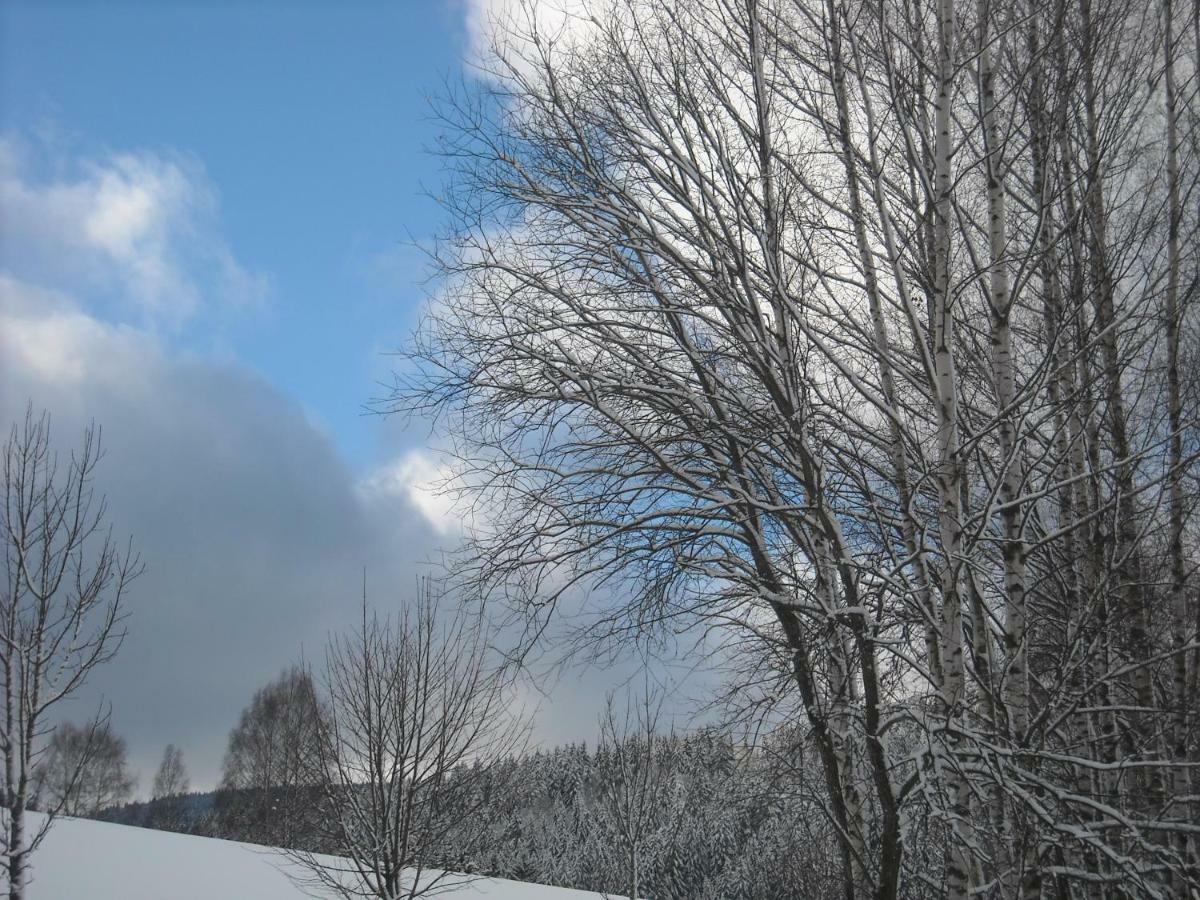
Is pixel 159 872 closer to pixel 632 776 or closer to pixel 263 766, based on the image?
pixel 632 776

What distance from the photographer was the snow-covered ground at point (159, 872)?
13.6 metres

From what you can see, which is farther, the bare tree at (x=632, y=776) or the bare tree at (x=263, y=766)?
the bare tree at (x=263, y=766)

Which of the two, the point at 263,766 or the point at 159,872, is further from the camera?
the point at 263,766

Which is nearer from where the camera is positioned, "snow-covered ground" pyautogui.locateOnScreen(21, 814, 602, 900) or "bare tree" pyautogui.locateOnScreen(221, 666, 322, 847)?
"snow-covered ground" pyautogui.locateOnScreen(21, 814, 602, 900)

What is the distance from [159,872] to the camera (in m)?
14.7

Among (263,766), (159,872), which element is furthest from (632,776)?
(263,766)

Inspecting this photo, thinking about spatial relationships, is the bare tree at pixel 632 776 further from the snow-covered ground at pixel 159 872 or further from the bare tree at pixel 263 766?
the bare tree at pixel 263 766

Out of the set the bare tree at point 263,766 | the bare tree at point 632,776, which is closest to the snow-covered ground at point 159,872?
the bare tree at point 632,776

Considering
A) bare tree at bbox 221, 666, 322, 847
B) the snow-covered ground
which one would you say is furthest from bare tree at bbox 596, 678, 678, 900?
bare tree at bbox 221, 666, 322, 847

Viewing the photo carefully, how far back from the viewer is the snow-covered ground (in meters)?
13.6

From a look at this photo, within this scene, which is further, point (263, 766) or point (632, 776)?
point (263, 766)

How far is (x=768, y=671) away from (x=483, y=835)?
9.45 meters

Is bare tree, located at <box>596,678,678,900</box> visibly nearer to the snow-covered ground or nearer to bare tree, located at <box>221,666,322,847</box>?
the snow-covered ground

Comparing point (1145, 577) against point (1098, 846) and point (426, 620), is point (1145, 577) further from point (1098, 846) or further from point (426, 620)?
point (426, 620)
